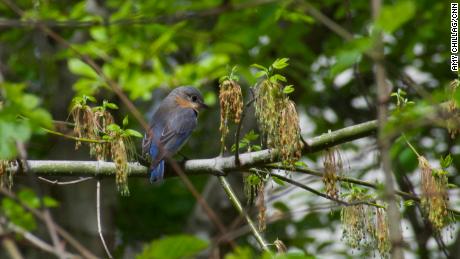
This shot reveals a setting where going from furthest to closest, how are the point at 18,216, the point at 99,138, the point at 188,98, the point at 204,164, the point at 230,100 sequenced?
the point at 188,98 → the point at 204,164 → the point at 99,138 → the point at 230,100 → the point at 18,216

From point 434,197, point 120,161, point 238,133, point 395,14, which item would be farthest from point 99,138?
point 395,14

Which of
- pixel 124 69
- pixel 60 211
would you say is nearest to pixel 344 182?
pixel 124 69

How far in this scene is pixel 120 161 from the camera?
417 cm

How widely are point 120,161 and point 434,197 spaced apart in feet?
5.31

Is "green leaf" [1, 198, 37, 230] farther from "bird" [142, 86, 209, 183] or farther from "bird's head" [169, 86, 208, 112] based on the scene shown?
"bird's head" [169, 86, 208, 112]

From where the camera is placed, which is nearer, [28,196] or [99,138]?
[28,196]

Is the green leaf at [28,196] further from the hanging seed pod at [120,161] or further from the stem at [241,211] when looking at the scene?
the hanging seed pod at [120,161]

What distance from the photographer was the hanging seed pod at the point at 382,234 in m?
3.89

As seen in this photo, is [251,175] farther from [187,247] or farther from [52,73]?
[52,73]

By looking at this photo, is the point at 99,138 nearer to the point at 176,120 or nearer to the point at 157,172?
the point at 157,172

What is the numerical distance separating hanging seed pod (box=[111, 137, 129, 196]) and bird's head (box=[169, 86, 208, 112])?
11.2 feet

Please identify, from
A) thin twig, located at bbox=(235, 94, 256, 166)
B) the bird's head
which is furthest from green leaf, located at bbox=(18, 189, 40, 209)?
the bird's head

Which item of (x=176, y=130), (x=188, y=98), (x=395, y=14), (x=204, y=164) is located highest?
(x=188, y=98)

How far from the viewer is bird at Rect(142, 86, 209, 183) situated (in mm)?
6750
